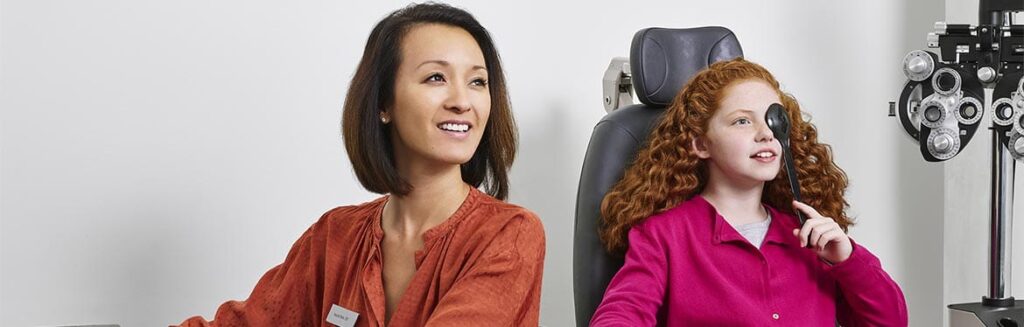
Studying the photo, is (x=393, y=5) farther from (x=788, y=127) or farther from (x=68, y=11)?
(x=788, y=127)

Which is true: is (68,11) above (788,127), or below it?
above

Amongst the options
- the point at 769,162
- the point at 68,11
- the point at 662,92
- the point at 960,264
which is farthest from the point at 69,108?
the point at 960,264

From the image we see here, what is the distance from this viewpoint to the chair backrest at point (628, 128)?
1986 millimetres

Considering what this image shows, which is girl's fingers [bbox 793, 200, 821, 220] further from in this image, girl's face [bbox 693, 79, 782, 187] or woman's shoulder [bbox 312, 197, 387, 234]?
woman's shoulder [bbox 312, 197, 387, 234]

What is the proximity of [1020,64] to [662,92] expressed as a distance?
56 centimetres

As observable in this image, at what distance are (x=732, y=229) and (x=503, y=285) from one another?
1.81ft

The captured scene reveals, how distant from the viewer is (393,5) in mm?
2359

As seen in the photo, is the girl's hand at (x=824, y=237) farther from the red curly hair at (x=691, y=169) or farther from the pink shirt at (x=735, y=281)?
the red curly hair at (x=691, y=169)

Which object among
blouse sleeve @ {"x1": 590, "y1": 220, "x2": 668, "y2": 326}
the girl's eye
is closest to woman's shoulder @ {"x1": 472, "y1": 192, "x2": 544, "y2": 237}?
the girl's eye

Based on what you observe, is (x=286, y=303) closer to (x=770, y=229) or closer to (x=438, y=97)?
(x=438, y=97)

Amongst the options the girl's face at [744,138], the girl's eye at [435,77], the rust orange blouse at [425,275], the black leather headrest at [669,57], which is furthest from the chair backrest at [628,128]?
the girl's eye at [435,77]

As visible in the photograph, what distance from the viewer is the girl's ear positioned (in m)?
1.97

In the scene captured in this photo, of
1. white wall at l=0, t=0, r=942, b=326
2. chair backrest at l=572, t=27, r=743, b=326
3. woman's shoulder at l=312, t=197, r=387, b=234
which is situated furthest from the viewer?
white wall at l=0, t=0, r=942, b=326

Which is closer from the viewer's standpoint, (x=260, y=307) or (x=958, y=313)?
(x=260, y=307)
